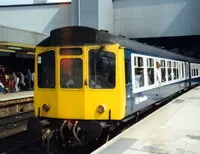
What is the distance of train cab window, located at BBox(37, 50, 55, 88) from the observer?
30.3 feet

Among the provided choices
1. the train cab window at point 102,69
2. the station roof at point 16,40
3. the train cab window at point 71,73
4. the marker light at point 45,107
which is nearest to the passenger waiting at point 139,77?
the train cab window at point 102,69

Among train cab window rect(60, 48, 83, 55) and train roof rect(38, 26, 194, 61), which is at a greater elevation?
train roof rect(38, 26, 194, 61)

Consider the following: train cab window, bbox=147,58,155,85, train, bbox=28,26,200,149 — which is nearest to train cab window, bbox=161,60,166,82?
train cab window, bbox=147,58,155,85

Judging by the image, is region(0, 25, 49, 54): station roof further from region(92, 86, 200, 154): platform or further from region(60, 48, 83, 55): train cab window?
region(60, 48, 83, 55): train cab window

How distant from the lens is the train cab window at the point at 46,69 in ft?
30.3

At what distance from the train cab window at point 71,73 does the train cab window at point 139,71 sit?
78.0 inches

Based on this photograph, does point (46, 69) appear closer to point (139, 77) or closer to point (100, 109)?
point (100, 109)

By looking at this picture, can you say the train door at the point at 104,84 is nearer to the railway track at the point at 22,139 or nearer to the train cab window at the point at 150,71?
the railway track at the point at 22,139

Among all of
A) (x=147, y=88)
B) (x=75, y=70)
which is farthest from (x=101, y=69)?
(x=147, y=88)

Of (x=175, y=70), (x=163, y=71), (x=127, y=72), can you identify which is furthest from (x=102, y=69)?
(x=175, y=70)

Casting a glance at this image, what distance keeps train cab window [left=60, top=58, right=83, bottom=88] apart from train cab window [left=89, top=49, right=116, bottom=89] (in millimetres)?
249

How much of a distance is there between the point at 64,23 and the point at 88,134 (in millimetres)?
33036

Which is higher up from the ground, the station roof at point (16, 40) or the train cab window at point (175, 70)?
the station roof at point (16, 40)

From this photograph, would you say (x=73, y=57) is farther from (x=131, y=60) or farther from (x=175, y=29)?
(x=175, y=29)
